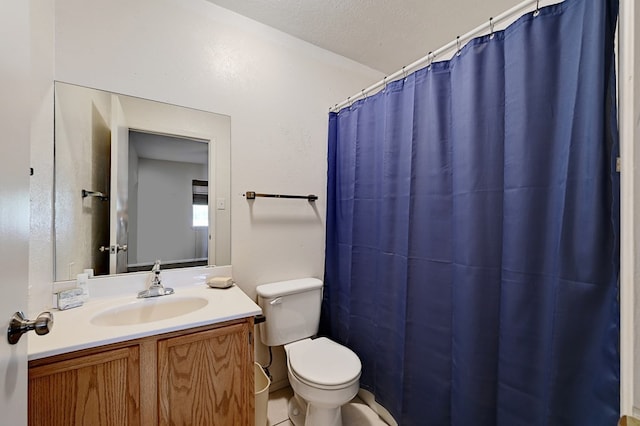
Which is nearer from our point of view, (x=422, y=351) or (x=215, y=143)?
(x=422, y=351)

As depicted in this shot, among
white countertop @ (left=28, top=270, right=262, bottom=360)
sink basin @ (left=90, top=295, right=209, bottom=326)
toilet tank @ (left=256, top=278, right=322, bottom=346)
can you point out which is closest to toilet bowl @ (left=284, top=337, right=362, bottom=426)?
toilet tank @ (left=256, top=278, right=322, bottom=346)

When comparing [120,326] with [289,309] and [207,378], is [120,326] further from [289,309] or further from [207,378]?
[289,309]

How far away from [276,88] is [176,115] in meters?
0.65

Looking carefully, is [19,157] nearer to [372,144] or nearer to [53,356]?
[53,356]

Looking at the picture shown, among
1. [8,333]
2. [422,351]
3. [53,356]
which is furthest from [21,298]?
[422,351]

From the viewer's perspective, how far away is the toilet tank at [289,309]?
1.57 meters

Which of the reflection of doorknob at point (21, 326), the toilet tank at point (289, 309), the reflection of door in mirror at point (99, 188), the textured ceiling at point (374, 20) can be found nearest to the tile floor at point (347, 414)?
the toilet tank at point (289, 309)

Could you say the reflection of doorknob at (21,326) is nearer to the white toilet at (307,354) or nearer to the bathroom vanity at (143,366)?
the bathroom vanity at (143,366)

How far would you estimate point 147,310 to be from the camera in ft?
4.06

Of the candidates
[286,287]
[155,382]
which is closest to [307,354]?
[286,287]

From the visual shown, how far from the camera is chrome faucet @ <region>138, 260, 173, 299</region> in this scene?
1.28 m

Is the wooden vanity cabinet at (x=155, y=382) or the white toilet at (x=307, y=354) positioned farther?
the white toilet at (x=307, y=354)

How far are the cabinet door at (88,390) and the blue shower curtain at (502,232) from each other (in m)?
1.19

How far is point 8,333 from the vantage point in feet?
1.79
